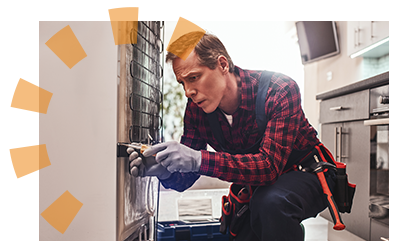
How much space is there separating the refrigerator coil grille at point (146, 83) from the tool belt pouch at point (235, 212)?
14.3 inches

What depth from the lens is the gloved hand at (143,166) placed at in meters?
1.00

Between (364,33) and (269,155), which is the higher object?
(364,33)

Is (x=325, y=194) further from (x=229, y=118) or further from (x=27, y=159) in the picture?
(x=27, y=159)

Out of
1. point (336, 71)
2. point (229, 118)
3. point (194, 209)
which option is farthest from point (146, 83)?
point (336, 71)

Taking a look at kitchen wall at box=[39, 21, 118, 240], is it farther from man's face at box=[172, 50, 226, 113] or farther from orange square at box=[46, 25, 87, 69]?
man's face at box=[172, 50, 226, 113]

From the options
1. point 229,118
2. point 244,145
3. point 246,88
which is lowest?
point 244,145

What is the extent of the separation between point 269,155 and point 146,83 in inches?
20.7

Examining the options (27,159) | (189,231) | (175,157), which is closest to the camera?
(175,157)

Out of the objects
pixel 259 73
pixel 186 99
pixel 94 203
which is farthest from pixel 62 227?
pixel 259 73

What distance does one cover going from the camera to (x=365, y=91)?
1.25 metres

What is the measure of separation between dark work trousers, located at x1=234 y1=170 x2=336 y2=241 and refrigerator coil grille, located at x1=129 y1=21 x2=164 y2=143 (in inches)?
18.1

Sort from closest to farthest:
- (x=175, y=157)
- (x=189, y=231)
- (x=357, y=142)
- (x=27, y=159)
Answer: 1. (x=175, y=157)
2. (x=27, y=159)
3. (x=189, y=231)
4. (x=357, y=142)

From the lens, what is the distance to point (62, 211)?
104 centimetres
